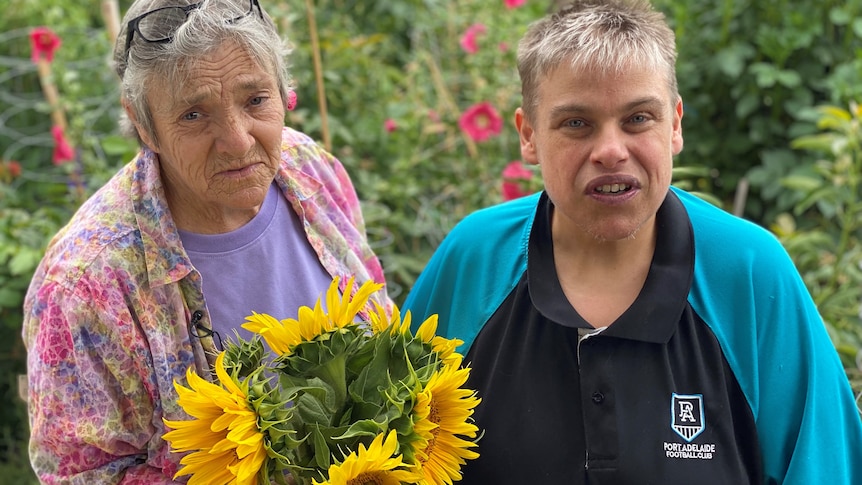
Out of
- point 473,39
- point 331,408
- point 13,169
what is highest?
point 473,39

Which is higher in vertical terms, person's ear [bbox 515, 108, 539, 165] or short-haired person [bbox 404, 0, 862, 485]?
person's ear [bbox 515, 108, 539, 165]

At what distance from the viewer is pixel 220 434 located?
156 centimetres

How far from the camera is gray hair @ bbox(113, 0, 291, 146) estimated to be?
1.77 m

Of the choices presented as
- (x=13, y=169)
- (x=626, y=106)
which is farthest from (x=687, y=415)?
(x=13, y=169)

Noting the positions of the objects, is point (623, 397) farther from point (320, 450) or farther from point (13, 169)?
point (13, 169)

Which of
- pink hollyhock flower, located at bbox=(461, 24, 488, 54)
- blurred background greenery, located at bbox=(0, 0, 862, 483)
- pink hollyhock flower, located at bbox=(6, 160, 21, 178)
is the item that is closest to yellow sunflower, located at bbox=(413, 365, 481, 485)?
blurred background greenery, located at bbox=(0, 0, 862, 483)

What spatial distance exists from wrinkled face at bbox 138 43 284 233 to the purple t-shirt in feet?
0.37

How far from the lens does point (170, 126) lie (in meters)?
1.83

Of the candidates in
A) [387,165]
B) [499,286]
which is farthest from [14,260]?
[499,286]

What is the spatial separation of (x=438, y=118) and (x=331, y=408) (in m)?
2.58

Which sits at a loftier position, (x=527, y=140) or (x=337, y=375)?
(x=527, y=140)

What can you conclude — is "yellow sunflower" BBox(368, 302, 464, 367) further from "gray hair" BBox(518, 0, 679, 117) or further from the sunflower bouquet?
"gray hair" BBox(518, 0, 679, 117)

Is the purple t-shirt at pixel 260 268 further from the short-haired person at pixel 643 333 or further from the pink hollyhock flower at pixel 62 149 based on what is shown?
the pink hollyhock flower at pixel 62 149

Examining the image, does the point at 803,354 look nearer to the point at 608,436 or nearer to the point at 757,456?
the point at 757,456
